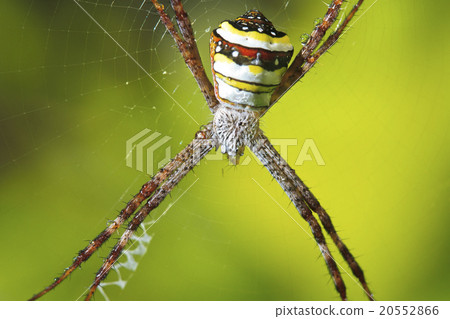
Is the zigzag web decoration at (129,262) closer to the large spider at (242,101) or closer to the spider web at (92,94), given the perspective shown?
the spider web at (92,94)

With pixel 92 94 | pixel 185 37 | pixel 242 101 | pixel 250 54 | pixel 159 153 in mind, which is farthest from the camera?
pixel 159 153

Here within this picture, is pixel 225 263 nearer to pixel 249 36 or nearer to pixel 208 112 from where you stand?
pixel 208 112

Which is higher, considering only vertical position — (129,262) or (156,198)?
(156,198)

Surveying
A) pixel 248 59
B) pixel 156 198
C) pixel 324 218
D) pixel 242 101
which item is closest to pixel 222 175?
pixel 156 198

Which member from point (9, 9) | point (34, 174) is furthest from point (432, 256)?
point (9, 9)

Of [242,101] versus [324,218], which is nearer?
[242,101]

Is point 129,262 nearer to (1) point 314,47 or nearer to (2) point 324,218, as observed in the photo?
(2) point 324,218

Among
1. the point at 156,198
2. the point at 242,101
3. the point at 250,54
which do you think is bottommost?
the point at 156,198

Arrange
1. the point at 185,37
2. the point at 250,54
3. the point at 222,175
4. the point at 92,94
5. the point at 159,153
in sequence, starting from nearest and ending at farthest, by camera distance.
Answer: the point at 250,54, the point at 185,37, the point at 92,94, the point at 222,175, the point at 159,153
